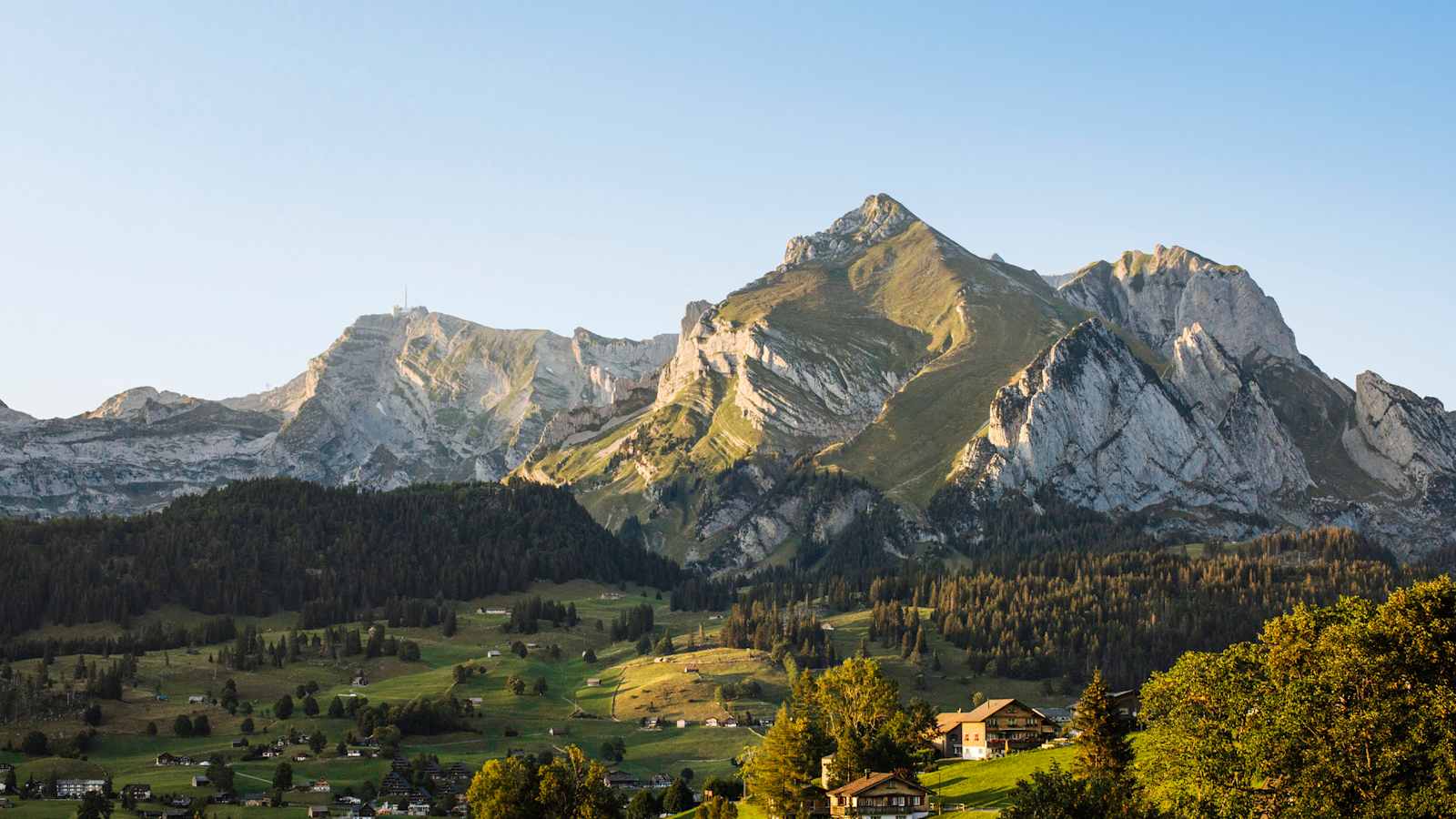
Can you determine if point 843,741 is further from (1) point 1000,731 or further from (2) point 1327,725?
(2) point 1327,725

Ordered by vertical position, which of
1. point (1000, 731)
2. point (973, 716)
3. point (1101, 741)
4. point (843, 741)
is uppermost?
point (1101, 741)

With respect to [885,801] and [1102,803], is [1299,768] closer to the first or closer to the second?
[1102,803]

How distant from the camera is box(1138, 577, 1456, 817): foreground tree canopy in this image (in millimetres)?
95688

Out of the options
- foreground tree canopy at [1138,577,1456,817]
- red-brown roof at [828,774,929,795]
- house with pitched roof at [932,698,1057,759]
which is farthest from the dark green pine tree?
house with pitched roof at [932,698,1057,759]

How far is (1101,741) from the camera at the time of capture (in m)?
124

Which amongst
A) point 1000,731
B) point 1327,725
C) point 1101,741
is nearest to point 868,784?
point 1101,741

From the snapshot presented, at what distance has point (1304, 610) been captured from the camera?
115 m

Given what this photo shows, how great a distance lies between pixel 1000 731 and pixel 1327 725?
79949 millimetres

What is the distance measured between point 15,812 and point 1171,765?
6037 inches

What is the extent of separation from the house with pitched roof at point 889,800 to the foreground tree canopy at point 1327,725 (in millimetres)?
31024

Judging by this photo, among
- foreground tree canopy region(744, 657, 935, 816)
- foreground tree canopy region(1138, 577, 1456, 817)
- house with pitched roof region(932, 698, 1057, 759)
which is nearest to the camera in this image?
foreground tree canopy region(1138, 577, 1456, 817)

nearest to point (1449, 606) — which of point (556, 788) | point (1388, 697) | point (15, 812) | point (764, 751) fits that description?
point (1388, 697)

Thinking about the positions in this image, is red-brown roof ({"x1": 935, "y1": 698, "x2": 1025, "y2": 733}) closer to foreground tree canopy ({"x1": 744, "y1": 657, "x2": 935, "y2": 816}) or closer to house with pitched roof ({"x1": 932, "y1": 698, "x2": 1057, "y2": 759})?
house with pitched roof ({"x1": 932, "y1": 698, "x2": 1057, "y2": 759})

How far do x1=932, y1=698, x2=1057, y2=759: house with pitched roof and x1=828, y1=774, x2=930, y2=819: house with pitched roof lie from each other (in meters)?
37.5
